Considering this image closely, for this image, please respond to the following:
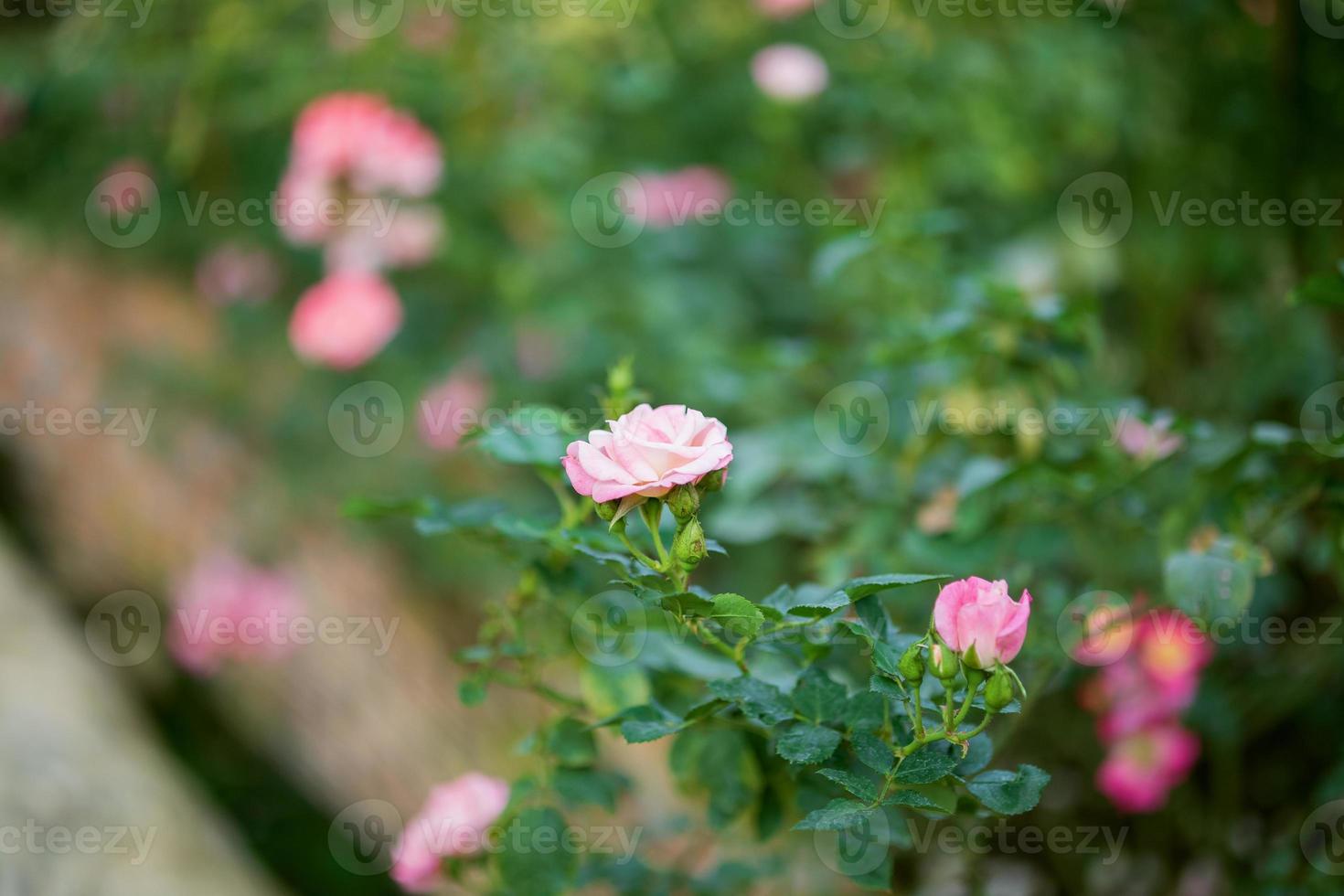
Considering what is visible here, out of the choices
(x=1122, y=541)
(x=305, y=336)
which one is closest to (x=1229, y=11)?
(x=1122, y=541)

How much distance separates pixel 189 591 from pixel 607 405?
144 cm

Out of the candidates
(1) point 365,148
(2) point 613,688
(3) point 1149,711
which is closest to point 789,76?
(1) point 365,148

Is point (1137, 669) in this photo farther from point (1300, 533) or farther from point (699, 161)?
point (699, 161)

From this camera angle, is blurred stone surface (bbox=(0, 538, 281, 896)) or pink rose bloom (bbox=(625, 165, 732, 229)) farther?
pink rose bloom (bbox=(625, 165, 732, 229))

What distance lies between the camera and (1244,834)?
1.14m

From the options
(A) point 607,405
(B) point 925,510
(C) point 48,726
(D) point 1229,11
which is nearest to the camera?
(A) point 607,405

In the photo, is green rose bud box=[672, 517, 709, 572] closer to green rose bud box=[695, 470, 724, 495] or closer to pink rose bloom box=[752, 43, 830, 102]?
green rose bud box=[695, 470, 724, 495]

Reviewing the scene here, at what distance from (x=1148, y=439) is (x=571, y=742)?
1.74 ft

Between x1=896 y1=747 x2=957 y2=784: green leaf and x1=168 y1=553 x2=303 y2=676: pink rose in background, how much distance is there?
1.36 metres

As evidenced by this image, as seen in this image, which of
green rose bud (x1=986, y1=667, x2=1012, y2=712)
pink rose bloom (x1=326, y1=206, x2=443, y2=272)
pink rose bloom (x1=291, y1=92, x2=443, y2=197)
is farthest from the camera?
pink rose bloom (x1=326, y1=206, x2=443, y2=272)

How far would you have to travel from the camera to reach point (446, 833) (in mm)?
640

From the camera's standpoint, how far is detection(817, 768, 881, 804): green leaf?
1.42 ft

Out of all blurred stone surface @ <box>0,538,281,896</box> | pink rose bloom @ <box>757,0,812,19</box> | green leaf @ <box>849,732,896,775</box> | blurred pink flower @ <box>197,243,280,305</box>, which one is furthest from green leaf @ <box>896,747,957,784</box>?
blurred pink flower @ <box>197,243,280,305</box>

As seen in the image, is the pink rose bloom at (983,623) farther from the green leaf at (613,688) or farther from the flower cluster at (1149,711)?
the flower cluster at (1149,711)
